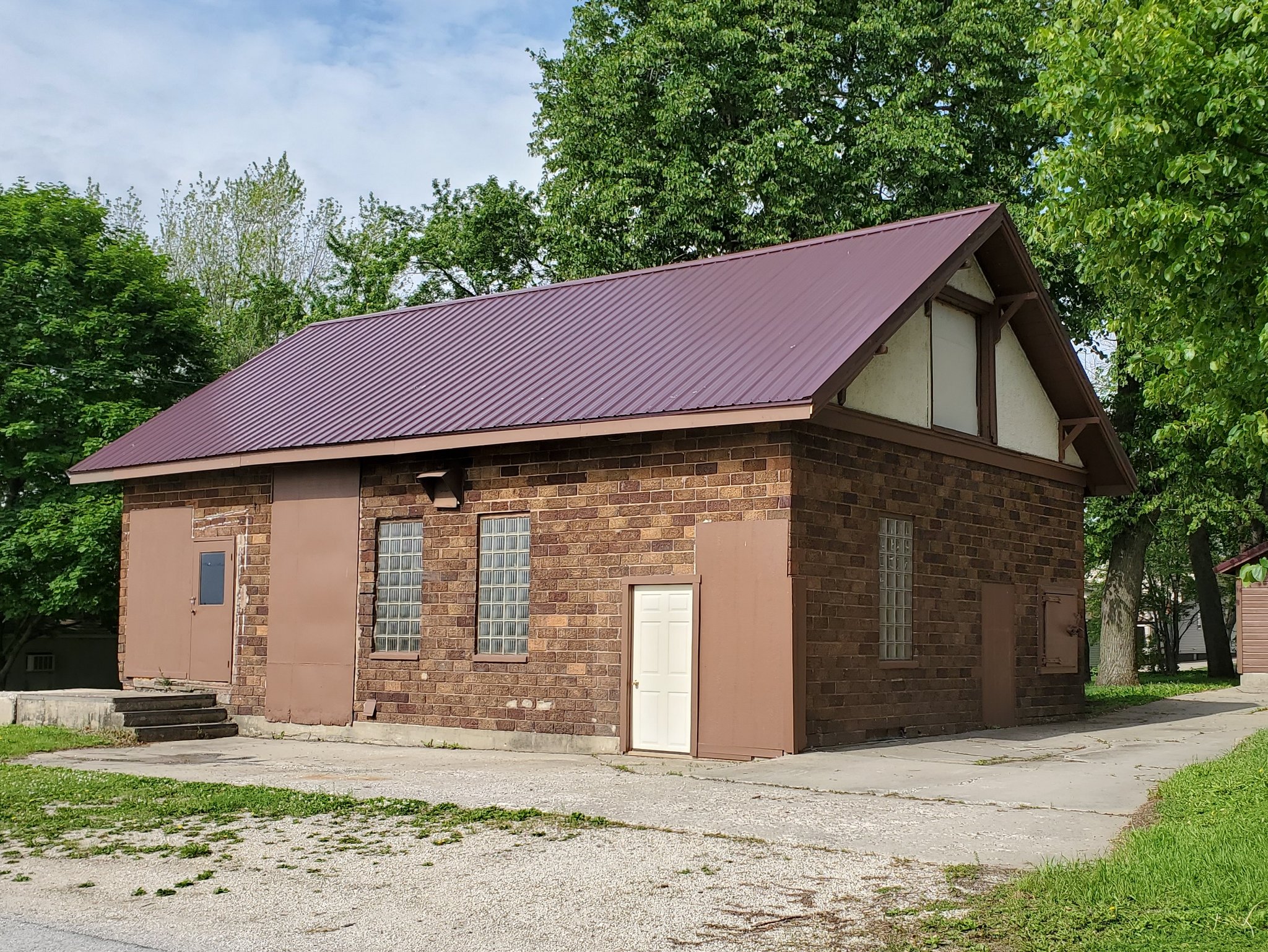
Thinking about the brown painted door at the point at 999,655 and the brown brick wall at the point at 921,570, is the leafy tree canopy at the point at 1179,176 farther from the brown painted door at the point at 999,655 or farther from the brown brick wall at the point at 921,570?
the brown painted door at the point at 999,655

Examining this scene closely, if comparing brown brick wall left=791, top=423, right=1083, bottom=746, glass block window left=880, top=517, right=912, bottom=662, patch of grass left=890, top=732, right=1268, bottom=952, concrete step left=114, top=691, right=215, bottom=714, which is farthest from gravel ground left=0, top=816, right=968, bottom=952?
concrete step left=114, top=691, right=215, bottom=714

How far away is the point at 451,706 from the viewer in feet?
55.8

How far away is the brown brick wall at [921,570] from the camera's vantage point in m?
14.8

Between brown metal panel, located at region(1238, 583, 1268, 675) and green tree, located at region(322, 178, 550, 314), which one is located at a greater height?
green tree, located at region(322, 178, 550, 314)

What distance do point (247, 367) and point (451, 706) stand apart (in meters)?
9.76

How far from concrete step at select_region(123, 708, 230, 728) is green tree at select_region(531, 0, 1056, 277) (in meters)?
14.8

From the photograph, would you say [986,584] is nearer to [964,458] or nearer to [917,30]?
[964,458]

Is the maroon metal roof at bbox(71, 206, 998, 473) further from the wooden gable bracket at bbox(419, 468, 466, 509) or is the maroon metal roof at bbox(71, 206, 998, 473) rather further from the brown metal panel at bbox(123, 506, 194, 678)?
the brown metal panel at bbox(123, 506, 194, 678)

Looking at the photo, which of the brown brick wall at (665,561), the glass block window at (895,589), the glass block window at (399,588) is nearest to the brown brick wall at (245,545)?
the brown brick wall at (665,561)

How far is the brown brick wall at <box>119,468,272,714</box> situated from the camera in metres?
19.1

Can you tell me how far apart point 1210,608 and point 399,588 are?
26458 mm

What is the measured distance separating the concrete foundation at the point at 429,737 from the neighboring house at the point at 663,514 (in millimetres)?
49

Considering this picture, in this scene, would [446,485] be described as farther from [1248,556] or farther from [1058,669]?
[1248,556]

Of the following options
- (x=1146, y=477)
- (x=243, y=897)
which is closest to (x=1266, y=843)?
(x=243, y=897)
